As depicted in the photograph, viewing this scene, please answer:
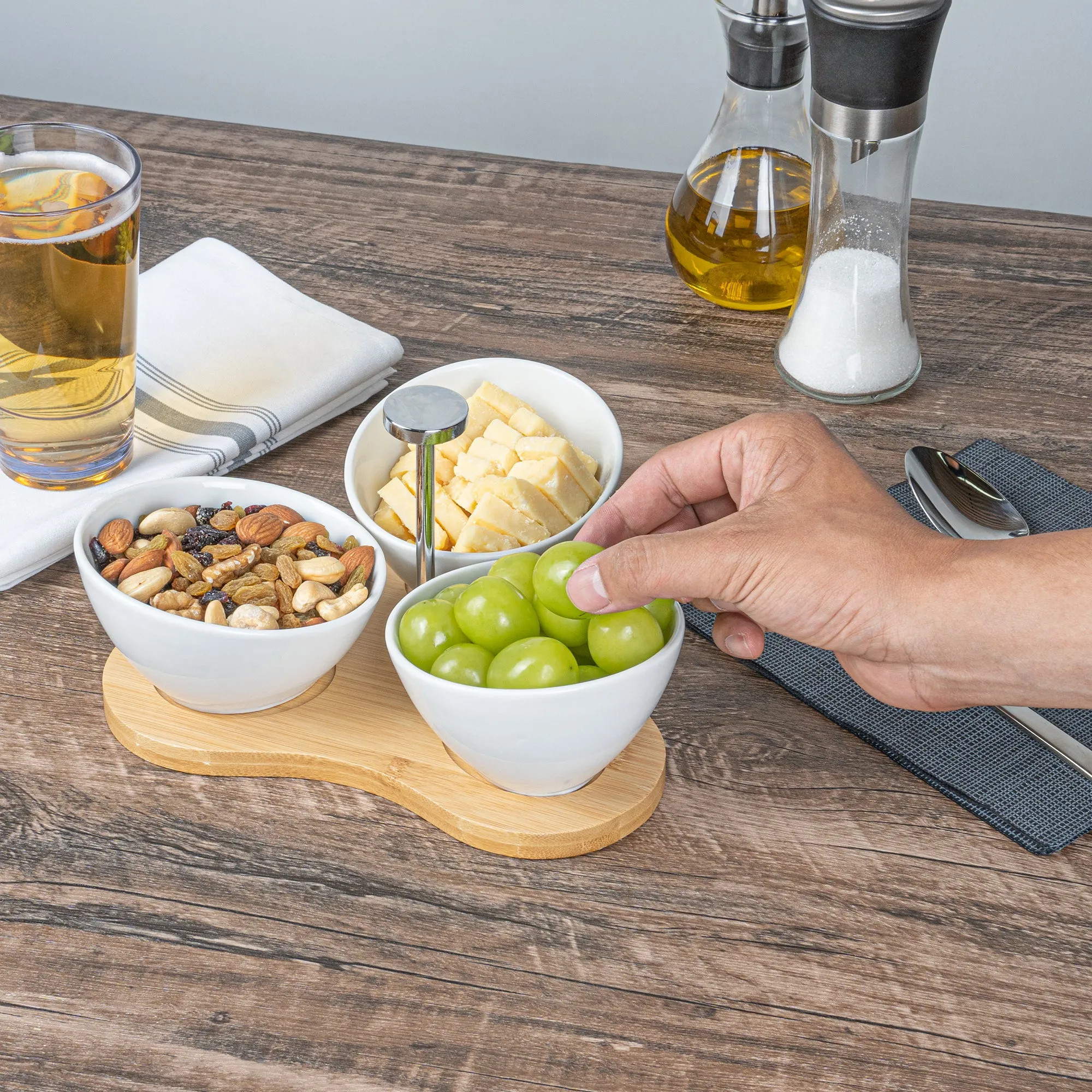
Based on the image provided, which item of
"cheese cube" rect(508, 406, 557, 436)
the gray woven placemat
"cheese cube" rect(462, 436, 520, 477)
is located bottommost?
the gray woven placemat

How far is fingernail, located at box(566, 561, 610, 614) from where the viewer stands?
0.66 meters

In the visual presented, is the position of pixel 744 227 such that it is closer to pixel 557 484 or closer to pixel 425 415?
pixel 557 484

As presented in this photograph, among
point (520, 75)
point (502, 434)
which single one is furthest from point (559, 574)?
point (520, 75)

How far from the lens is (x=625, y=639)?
0.66m

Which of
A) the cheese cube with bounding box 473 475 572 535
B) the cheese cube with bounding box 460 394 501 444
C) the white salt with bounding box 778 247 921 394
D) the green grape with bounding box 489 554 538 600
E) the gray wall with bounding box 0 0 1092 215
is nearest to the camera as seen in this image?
the green grape with bounding box 489 554 538 600

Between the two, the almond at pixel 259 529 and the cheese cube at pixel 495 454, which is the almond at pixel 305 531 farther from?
the cheese cube at pixel 495 454

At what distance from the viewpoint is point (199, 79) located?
2.97 m

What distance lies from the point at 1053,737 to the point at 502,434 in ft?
1.40

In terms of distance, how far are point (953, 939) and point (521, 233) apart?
2.96 ft

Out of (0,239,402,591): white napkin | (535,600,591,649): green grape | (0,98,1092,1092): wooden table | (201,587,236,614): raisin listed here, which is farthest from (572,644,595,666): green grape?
(0,239,402,591): white napkin

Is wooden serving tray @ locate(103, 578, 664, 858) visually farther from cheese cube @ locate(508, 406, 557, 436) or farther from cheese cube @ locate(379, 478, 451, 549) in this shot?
cheese cube @ locate(508, 406, 557, 436)

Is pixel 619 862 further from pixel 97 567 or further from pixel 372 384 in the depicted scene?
pixel 372 384

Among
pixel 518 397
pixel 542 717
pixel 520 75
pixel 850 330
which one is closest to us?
pixel 542 717

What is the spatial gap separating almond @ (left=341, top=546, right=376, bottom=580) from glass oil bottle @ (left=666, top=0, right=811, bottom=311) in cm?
56
